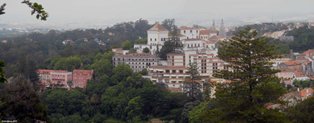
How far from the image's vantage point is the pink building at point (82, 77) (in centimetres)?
3469

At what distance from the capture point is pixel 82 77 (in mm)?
34812

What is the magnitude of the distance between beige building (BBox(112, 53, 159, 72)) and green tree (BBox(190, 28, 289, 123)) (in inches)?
988

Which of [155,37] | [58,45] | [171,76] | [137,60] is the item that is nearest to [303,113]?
[171,76]

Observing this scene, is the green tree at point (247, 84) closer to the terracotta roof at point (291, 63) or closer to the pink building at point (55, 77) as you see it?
the pink building at point (55, 77)

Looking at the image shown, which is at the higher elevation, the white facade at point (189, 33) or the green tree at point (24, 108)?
the white facade at point (189, 33)

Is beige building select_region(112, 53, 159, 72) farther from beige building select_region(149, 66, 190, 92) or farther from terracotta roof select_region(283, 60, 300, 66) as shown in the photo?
terracotta roof select_region(283, 60, 300, 66)

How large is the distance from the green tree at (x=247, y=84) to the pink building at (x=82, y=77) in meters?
24.5

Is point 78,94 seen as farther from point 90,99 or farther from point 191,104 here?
point 191,104

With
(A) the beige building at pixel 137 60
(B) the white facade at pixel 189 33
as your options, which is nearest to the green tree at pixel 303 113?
(A) the beige building at pixel 137 60

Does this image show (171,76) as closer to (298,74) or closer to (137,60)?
(137,60)

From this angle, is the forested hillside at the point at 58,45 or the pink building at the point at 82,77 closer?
the pink building at the point at 82,77

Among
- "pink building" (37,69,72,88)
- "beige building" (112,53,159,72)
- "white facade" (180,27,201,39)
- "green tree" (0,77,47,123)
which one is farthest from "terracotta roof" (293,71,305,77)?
"green tree" (0,77,47,123)

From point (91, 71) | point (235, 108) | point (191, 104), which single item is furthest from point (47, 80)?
point (235, 108)

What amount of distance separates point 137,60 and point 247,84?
86.0ft
